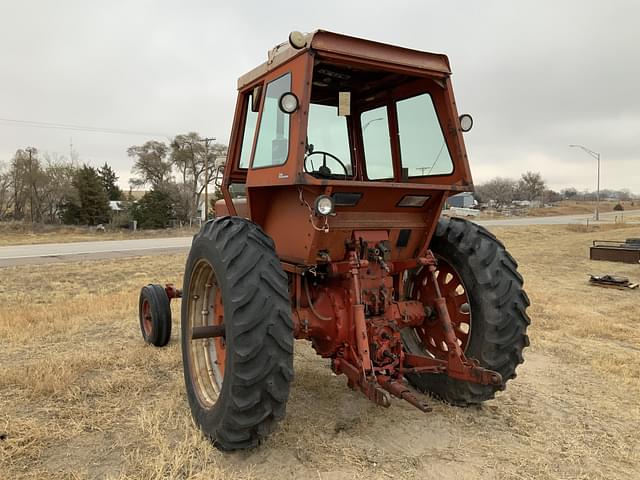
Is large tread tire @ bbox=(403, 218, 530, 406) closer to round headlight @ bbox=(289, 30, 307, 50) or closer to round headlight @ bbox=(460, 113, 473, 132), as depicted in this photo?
round headlight @ bbox=(460, 113, 473, 132)

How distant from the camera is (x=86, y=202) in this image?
107ft

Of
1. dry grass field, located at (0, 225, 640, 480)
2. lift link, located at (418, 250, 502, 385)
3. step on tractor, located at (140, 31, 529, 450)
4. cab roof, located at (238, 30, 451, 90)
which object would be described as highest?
cab roof, located at (238, 30, 451, 90)

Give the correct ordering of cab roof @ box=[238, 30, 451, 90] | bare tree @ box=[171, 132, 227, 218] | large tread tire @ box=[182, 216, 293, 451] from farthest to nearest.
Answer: bare tree @ box=[171, 132, 227, 218]
cab roof @ box=[238, 30, 451, 90]
large tread tire @ box=[182, 216, 293, 451]

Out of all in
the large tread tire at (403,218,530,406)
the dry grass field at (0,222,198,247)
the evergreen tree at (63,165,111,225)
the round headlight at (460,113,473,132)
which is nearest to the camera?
the large tread tire at (403,218,530,406)

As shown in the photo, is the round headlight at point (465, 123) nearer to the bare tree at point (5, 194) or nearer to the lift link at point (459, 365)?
the lift link at point (459, 365)

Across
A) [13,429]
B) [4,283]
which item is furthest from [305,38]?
[4,283]

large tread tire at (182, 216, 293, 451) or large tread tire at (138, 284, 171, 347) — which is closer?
large tread tire at (182, 216, 293, 451)

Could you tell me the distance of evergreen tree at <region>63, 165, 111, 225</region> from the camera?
32500 millimetres

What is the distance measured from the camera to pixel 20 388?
13.2ft

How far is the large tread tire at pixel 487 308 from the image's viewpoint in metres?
3.56

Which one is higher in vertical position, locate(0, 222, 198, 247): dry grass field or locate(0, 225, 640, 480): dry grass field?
locate(0, 222, 198, 247): dry grass field

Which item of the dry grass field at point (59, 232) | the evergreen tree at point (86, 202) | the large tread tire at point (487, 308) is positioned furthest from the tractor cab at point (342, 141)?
the evergreen tree at point (86, 202)

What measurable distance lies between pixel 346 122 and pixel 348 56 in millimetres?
1343

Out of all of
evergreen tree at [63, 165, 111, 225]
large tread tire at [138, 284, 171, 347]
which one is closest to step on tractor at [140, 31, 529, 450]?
large tread tire at [138, 284, 171, 347]
